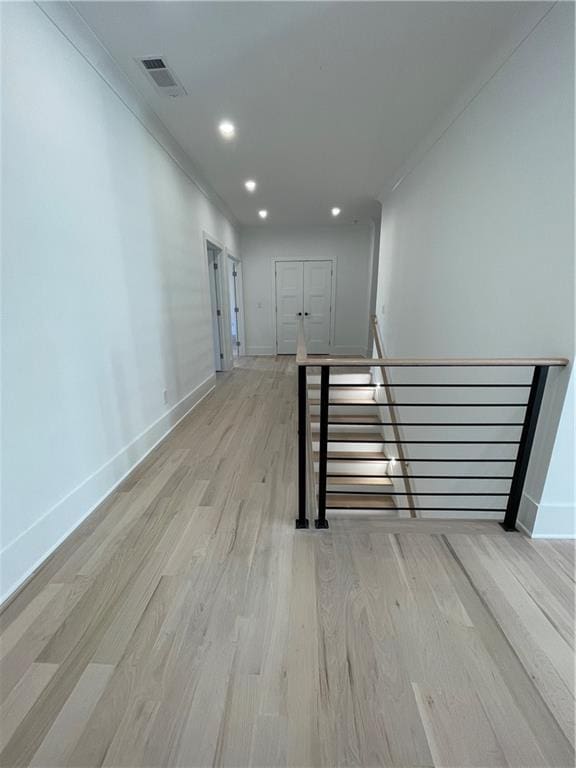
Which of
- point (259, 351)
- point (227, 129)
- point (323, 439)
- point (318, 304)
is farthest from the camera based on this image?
point (259, 351)

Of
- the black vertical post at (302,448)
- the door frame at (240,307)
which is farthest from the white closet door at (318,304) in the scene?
the black vertical post at (302,448)

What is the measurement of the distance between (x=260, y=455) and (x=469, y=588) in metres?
1.62

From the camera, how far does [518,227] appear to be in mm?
1636

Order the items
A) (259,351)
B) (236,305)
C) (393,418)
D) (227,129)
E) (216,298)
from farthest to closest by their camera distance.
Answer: (259,351) < (236,305) < (216,298) < (393,418) < (227,129)

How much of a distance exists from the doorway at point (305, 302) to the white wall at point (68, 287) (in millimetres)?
4055

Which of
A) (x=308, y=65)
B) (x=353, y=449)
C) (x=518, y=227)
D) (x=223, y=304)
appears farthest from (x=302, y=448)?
(x=223, y=304)

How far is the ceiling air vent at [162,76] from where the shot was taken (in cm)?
193

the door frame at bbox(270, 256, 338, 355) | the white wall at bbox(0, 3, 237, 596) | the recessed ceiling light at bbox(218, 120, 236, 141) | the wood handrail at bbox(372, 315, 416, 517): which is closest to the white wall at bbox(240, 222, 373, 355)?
the door frame at bbox(270, 256, 338, 355)

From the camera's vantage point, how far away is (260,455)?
2.56m

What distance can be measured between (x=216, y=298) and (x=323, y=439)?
402cm

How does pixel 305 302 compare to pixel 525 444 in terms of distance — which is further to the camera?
pixel 305 302

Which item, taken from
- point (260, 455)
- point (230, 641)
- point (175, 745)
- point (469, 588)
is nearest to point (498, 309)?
point (469, 588)

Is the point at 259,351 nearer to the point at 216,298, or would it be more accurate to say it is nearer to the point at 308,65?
the point at 216,298

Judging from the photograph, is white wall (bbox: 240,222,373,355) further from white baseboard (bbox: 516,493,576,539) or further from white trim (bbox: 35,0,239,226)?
white baseboard (bbox: 516,493,576,539)
